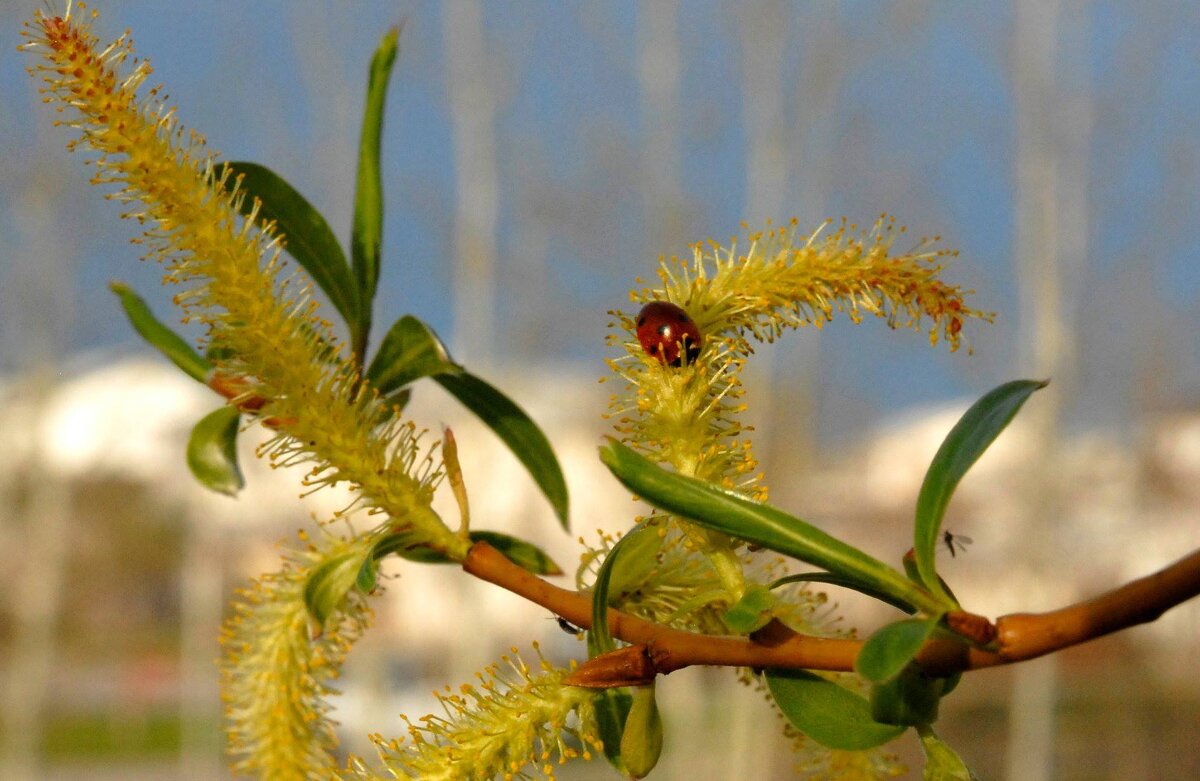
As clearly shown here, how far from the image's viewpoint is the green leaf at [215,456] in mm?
847

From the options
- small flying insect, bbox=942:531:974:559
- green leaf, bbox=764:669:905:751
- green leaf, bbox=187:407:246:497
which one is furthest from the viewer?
green leaf, bbox=187:407:246:497

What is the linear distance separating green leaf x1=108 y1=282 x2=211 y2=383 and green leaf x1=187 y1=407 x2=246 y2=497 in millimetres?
64

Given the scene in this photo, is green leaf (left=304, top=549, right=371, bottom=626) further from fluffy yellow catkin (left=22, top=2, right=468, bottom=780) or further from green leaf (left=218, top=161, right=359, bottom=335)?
green leaf (left=218, top=161, right=359, bottom=335)

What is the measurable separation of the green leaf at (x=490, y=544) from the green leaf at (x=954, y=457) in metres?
0.23

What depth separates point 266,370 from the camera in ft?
2.15

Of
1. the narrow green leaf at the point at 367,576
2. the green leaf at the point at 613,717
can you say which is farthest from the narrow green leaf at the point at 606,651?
the narrow green leaf at the point at 367,576

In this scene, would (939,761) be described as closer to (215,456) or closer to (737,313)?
(737,313)

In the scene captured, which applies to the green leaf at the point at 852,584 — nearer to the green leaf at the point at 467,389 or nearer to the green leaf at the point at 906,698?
the green leaf at the point at 906,698

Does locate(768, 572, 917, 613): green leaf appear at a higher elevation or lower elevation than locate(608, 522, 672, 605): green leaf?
lower

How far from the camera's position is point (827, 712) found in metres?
0.57

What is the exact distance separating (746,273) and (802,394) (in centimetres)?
1082

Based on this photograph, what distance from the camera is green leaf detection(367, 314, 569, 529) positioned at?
754mm

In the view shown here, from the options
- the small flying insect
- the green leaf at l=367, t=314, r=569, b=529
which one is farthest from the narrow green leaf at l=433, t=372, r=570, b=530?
the small flying insect

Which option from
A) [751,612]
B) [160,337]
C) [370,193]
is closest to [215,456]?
[160,337]
